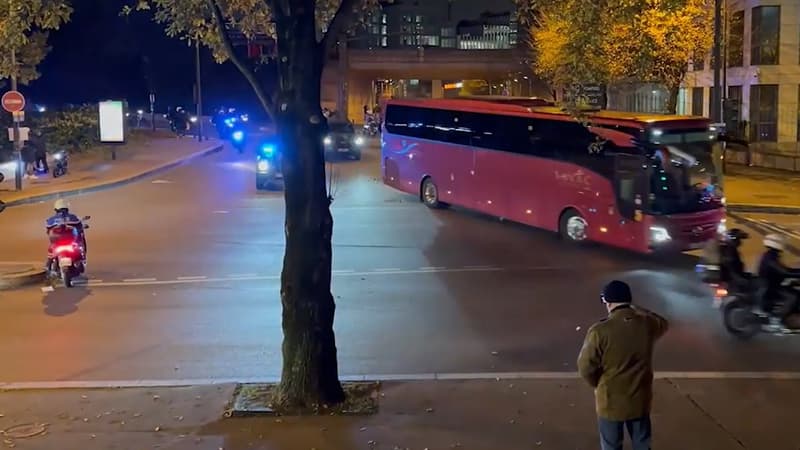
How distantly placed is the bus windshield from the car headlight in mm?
349

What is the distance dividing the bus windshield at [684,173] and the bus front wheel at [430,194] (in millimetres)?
8432

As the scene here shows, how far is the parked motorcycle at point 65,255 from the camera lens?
47.9 ft

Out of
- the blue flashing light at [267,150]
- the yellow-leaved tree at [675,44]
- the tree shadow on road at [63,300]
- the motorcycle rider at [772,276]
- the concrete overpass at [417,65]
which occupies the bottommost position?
the tree shadow on road at [63,300]

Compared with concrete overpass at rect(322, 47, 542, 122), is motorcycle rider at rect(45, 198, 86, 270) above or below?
below

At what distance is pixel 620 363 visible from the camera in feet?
18.9

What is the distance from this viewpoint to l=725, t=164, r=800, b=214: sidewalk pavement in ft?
81.6

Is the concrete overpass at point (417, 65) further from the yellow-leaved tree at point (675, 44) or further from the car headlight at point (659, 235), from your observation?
the car headlight at point (659, 235)

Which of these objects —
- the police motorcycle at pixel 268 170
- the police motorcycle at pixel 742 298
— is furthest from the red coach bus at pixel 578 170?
the police motorcycle at pixel 268 170

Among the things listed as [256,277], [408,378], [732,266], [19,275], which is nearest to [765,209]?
[732,266]

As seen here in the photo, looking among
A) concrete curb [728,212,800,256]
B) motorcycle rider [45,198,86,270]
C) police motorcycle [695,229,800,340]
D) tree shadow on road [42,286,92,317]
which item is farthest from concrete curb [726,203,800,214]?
tree shadow on road [42,286,92,317]

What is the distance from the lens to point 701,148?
17594 mm

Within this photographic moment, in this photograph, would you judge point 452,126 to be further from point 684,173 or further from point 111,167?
point 111,167

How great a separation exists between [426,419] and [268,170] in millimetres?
22351

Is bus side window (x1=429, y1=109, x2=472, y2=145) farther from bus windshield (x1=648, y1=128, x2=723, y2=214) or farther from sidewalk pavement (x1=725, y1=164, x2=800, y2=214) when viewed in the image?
sidewalk pavement (x1=725, y1=164, x2=800, y2=214)
